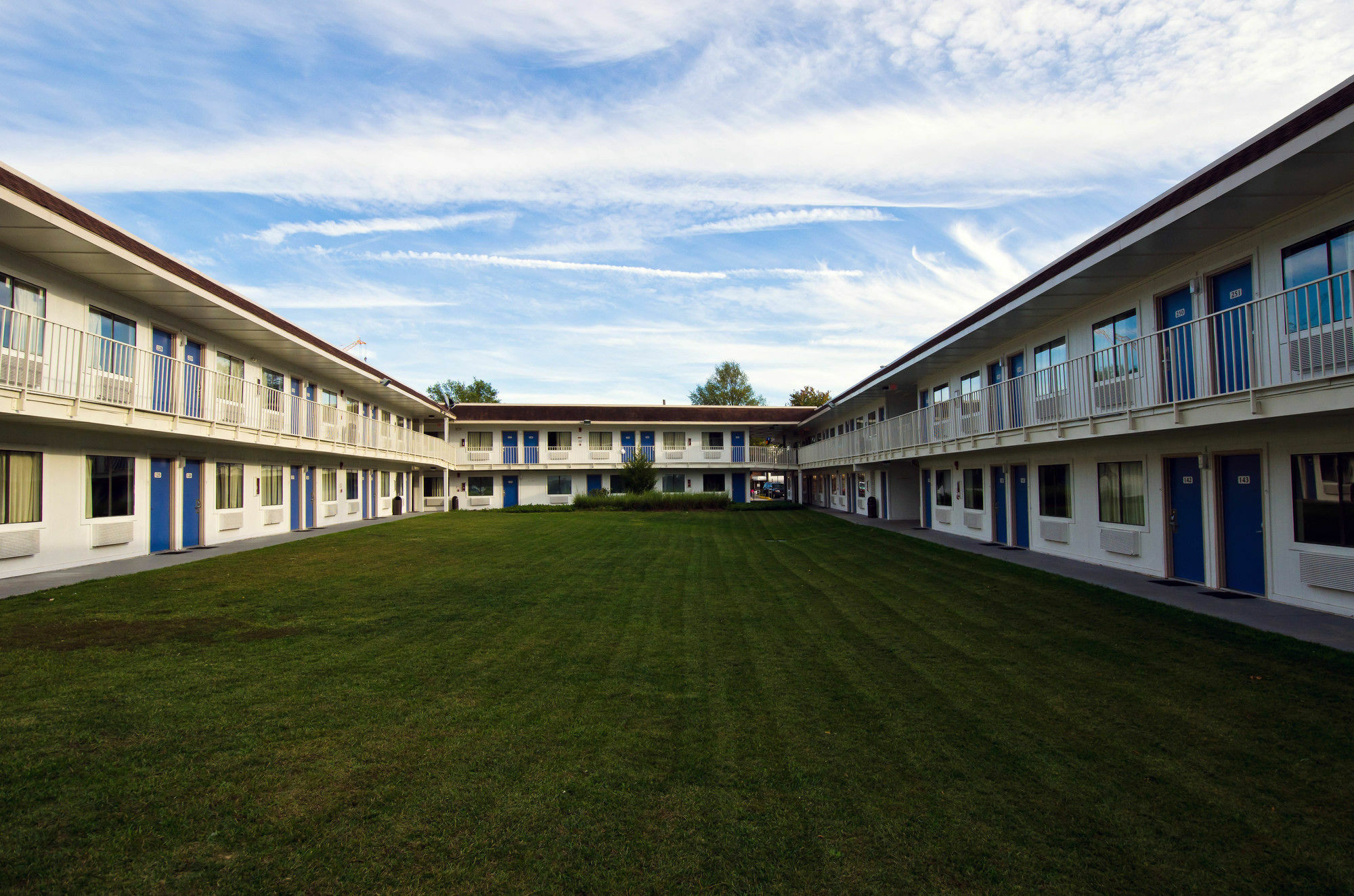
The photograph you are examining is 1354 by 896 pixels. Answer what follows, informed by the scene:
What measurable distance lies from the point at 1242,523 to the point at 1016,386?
641cm

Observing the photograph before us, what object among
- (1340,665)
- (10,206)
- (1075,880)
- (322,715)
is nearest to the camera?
(1075,880)

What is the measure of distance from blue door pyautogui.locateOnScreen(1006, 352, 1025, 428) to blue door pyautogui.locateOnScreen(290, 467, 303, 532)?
71.7ft

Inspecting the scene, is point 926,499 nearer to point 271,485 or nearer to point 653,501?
point 653,501

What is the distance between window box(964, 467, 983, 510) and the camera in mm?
20391

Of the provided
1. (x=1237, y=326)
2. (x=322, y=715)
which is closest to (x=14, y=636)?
(x=322, y=715)

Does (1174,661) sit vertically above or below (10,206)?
below

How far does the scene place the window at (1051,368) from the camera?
14.0 meters

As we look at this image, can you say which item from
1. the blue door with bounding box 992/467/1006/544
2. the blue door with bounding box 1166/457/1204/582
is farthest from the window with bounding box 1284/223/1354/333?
the blue door with bounding box 992/467/1006/544

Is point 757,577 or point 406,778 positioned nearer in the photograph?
point 406,778

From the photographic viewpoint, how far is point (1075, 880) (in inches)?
133

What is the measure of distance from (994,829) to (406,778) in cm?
363

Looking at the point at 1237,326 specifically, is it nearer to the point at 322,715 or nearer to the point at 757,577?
the point at 757,577

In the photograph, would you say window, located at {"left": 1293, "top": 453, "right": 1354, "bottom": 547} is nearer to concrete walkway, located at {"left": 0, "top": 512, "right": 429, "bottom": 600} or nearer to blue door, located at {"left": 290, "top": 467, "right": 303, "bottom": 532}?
concrete walkway, located at {"left": 0, "top": 512, "right": 429, "bottom": 600}

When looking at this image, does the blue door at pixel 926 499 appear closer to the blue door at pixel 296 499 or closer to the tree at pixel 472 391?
the blue door at pixel 296 499
